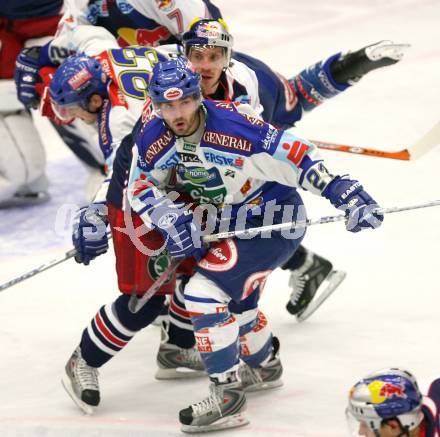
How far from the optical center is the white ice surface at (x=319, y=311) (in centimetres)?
422

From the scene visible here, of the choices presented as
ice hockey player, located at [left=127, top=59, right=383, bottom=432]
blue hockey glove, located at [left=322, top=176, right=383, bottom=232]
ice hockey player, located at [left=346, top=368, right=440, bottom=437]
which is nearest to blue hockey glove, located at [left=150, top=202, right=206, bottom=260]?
ice hockey player, located at [left=127, top=59, right=383, bottom=432]

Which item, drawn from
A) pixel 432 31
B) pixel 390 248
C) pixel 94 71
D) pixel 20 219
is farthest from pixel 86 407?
pixel 432 31

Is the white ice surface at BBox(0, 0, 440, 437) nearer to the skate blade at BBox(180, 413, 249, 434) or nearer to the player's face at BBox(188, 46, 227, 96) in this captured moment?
the skate blade at BBox(180, 413, 249, 434)

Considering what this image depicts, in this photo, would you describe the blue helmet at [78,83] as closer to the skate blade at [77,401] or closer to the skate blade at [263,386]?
the skate blade at [77,401]

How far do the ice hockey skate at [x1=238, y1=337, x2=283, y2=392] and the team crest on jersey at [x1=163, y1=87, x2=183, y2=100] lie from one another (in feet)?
3.49

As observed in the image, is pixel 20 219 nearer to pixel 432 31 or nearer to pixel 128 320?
pixel 128 320

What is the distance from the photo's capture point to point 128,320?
420cm

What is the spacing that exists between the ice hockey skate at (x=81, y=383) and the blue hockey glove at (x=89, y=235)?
1.28 ft

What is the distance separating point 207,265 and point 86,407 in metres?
0.69

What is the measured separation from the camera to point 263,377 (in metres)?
4.37

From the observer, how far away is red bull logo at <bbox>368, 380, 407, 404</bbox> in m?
2.98

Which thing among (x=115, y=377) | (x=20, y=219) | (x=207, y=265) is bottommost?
(x=20, y=219)

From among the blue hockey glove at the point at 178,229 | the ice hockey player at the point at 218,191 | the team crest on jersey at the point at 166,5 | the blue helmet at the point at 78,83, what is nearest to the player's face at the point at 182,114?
the ice hockey player at the point at 218,191

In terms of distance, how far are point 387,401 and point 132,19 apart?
272 centimetres
